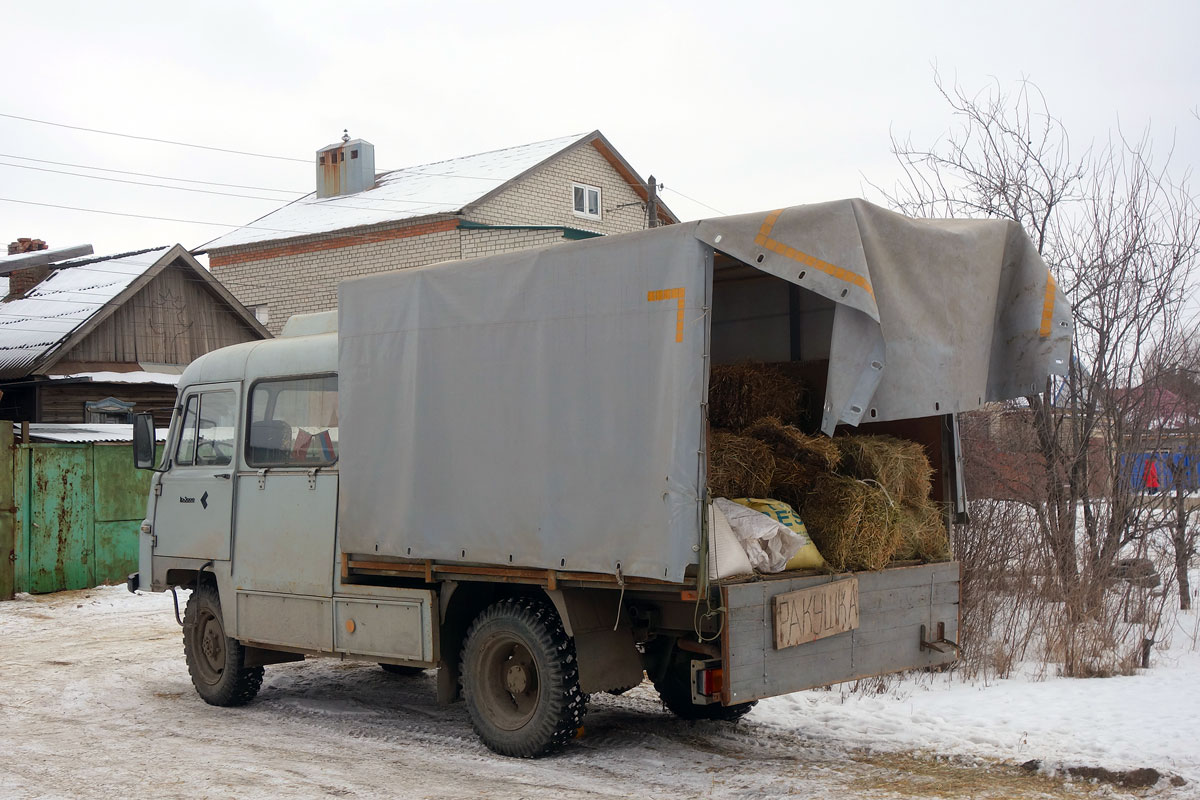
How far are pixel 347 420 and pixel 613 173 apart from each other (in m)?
23.3

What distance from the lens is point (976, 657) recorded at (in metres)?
8.63

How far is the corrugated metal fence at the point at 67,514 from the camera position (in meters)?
15.2

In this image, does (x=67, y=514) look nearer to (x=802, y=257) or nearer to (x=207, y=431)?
(x=207, y=431)

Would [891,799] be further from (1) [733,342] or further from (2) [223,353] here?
(2) [223,353]

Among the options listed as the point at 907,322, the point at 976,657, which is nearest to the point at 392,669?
the point at 976,657

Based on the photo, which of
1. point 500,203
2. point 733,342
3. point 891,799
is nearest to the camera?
point 891,799

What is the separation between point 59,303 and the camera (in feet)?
76.5

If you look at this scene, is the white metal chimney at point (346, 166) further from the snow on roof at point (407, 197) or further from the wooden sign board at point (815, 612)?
the wooden sign board at point (815, 612)

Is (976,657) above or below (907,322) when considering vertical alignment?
below

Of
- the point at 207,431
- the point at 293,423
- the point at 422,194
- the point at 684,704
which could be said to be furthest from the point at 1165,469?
the point at 422,194

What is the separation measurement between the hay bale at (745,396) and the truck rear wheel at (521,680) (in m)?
1.59

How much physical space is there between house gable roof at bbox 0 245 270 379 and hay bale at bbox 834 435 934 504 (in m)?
17.7

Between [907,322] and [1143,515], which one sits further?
[1143,515]

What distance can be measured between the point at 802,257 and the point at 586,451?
1.57 metres
